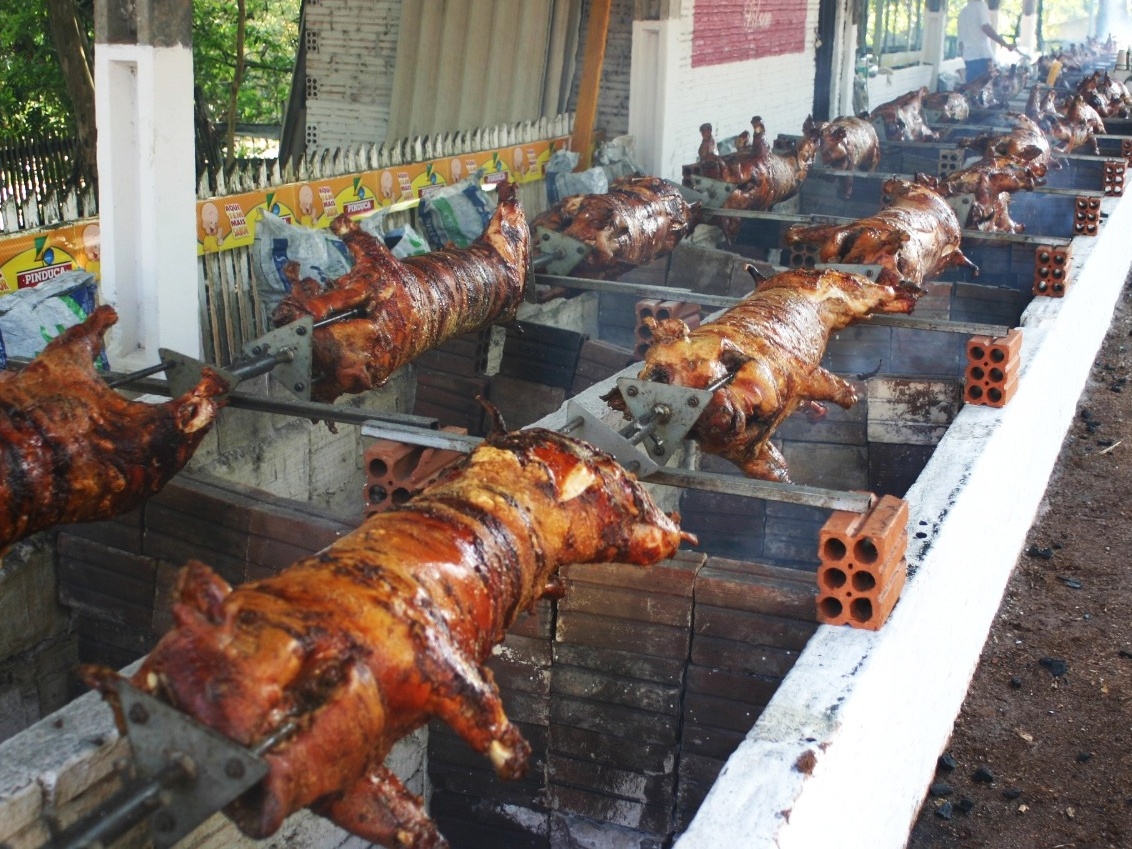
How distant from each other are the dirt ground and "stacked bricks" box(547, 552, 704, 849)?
3.81ft

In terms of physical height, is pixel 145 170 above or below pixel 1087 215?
above

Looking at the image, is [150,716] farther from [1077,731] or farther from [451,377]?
[451,377]

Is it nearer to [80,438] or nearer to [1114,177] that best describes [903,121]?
[1114,177]

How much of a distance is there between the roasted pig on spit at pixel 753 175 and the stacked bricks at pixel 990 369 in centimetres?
373

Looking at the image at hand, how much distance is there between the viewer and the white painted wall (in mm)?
10367

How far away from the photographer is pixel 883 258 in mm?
7199

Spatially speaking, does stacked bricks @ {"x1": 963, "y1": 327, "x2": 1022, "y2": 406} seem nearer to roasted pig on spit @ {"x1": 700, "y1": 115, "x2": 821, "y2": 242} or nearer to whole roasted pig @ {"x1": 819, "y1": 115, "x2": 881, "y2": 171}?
roasted pig on spit @ {"x1": 700, "y1": 115, "x2": 821, "y2": 242}

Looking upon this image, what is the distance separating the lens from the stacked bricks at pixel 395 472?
168 inches

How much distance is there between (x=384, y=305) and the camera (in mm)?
5664

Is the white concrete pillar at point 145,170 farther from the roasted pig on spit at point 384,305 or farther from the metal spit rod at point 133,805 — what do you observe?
the metal spit rod at point 133,805

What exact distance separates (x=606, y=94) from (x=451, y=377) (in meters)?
4.44

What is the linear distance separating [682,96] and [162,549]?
7.53 metres

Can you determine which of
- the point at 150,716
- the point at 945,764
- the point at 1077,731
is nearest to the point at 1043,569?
the point at 1077,731

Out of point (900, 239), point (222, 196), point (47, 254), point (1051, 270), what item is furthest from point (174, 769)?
point (1051, 270)
